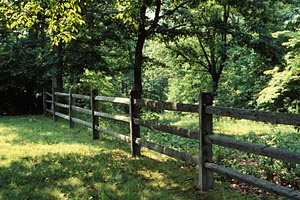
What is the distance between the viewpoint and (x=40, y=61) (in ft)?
44.6

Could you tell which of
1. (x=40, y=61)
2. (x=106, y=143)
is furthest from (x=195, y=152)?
(x=40, y=61)

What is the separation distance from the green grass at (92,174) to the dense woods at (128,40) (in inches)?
64.0

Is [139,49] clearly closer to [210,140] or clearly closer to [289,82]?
[289,82]

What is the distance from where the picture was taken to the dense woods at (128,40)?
23.3ft

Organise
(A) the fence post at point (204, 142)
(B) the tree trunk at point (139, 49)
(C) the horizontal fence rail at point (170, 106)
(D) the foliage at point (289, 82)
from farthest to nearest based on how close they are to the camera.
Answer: (B) the tree trunk at point (139, 49) < (D) the foliage at point (289, 82) < (C) the horizontal fence rail at point (170, 106) < (A) the fence post at point (204, 142)

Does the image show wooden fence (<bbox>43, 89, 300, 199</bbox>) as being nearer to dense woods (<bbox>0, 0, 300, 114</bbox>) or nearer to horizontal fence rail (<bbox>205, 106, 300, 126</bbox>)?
horizontal fence rail (<bbox>205, 106, 300, 126</bbox>)

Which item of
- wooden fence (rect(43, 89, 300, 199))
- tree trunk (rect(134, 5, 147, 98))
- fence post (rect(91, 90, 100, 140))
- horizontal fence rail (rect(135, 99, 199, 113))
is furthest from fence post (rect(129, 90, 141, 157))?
tree trunk (rect(134, 5, 147, 98))

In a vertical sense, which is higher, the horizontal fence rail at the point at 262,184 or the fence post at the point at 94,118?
the fence post at the point at 94,118

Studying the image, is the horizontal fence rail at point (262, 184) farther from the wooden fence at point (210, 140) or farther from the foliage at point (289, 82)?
the foliage at point (289, 82)

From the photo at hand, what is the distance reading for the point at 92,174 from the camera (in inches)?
229

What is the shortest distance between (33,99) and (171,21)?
10018 millimetres

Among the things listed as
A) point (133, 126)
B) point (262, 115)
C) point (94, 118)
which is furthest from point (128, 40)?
point (262, 115)

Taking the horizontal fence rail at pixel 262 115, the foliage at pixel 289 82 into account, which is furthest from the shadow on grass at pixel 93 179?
the foliage at pixel 289 82

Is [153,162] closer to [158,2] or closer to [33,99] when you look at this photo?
[158,2]
